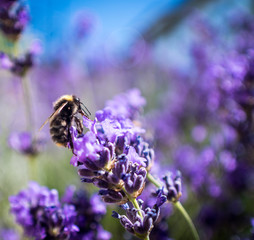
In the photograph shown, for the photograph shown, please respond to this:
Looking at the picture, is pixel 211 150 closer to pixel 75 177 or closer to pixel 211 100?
pixel 211 100

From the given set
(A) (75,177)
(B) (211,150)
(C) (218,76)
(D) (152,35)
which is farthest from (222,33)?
(D) (152,35)

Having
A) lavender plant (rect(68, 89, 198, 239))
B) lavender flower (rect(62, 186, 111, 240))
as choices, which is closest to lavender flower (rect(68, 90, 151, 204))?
lavender plant (rect(68, 89, 198, 239))

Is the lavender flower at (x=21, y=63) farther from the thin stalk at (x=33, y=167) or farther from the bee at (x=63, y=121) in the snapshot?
the bee at (x=63, y=121)

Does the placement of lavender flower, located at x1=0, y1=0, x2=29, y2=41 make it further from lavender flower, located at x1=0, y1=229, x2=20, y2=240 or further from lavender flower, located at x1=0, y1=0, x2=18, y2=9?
lavender flower, located at x1=0, y1=229, x2=20, y2=240

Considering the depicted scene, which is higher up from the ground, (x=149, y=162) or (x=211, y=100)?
(x=211, y=100)

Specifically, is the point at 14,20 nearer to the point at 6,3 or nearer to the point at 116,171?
the point at 6,3

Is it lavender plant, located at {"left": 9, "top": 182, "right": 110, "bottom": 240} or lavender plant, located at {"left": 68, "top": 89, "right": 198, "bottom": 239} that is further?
lavender plant, located at {"left": 9, "top": 182, "right": 110, "bottom": 240}

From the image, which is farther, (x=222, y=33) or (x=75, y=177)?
(x=222, y=33)

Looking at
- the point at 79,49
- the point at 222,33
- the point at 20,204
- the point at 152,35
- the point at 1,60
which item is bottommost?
the point at 20,204
